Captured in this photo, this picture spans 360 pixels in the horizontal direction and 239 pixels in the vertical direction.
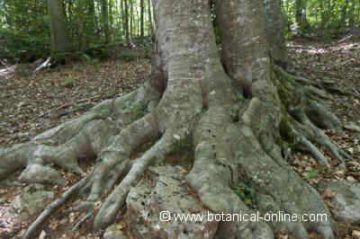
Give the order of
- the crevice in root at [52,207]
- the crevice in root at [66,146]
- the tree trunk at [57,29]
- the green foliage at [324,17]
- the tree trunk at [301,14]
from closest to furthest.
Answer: the crevice in root at [52,207] → the crevice in root at [66,146] → the tree trunk at [57,29] → the green foliage at [324,17] → the tree trunk at [301,14]

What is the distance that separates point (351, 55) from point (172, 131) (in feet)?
27.2

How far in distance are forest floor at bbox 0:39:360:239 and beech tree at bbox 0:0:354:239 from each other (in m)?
0.18

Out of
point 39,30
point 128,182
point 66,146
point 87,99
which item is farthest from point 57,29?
point 128,182

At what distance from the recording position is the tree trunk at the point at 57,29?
11125 millimetres

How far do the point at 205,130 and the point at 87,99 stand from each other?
3649mm

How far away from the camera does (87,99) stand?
7.00 metres

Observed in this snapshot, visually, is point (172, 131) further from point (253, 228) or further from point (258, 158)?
point (253, 228)

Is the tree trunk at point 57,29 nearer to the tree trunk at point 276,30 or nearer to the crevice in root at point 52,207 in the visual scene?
the tree trunk at point 276,30

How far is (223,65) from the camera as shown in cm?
476

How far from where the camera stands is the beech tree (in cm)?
349

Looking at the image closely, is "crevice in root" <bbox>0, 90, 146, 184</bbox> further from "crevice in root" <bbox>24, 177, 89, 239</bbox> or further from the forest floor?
"crevice in root" <bbox>24, 177, 89, 239</bbox>

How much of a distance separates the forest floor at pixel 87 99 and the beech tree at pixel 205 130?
0.18 m

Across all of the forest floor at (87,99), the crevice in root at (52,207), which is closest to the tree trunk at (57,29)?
the forest floor at (87,99)

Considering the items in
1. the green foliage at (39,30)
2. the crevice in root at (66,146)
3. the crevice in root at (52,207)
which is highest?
the green foliage at (39,30)
